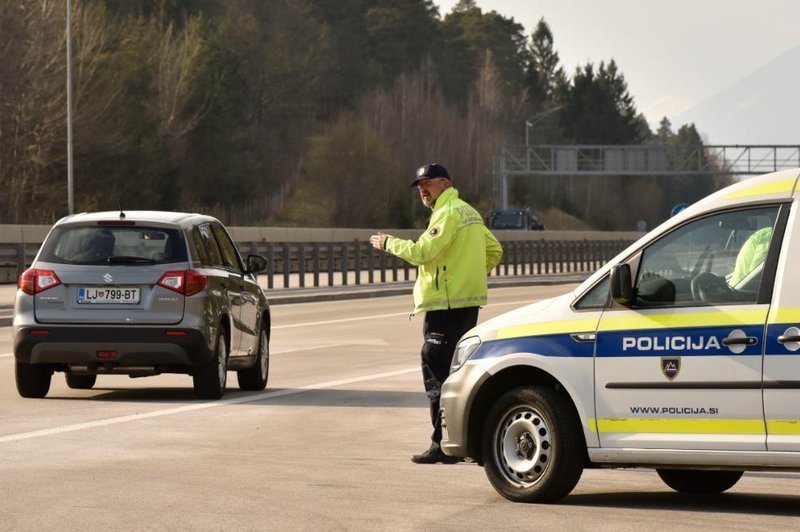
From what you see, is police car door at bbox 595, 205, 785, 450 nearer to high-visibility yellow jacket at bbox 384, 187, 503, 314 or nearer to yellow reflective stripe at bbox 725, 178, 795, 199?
yellow reflective stripe at bbox 725, 178, 795, 199

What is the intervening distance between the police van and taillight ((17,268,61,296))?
20.3ft

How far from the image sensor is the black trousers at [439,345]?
11.3m

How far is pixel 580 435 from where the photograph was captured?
9.48m

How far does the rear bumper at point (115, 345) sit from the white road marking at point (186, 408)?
45 centimetres

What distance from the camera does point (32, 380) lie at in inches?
623

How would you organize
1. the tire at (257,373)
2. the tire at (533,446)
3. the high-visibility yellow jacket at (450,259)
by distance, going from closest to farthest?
the tire at (533,446), the high-visibility yellow jacket at (450,259), the tire at (257,373)

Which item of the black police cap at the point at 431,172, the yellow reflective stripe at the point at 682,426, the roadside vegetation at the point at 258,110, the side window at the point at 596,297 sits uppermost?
the roadside vegetation at the point at 258,110

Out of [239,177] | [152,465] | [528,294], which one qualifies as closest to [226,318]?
[152,465]

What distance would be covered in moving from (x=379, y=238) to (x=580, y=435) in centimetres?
240

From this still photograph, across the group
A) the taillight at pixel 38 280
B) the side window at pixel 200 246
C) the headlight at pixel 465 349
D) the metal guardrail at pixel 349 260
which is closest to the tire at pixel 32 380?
the taillight at pixel 38 280

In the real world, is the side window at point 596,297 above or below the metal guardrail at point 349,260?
above

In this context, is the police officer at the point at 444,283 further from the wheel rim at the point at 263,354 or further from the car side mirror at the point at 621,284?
the wheel rim at the point at 263,354

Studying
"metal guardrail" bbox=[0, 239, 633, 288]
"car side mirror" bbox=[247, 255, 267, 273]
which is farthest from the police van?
"metal guardrail" bbox=[0, 239, 633, 288]

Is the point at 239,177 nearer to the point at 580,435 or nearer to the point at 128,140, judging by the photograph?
the point at 128,140
